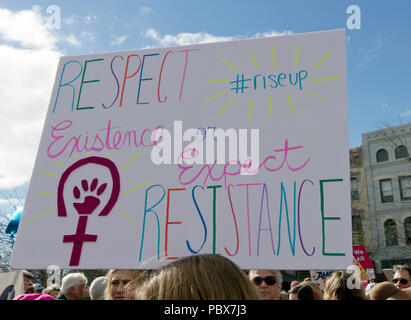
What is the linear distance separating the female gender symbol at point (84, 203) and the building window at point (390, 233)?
24.6m

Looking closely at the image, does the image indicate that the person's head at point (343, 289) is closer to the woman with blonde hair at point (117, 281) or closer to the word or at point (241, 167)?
the word or at point (241, 167)

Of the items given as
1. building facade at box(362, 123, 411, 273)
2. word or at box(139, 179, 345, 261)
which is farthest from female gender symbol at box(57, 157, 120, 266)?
building facade at box(362, 123, 411, 273)

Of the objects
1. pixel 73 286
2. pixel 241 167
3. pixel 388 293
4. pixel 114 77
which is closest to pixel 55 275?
pixel 73 286

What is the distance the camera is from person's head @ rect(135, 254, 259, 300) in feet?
3.47

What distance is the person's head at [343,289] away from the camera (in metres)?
2.76

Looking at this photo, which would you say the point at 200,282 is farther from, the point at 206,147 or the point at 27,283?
the point at 27,283

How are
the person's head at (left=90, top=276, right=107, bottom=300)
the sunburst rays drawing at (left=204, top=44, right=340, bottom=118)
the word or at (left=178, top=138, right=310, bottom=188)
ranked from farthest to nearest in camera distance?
1. the person's head at (left=90, top=276, right=107, bottom=300)
2. the sunburst rays drawing at (left=204, top=44, right=340, bottom=118)
3. the word or at (left=178, top=138, right=310, bottom=188)
